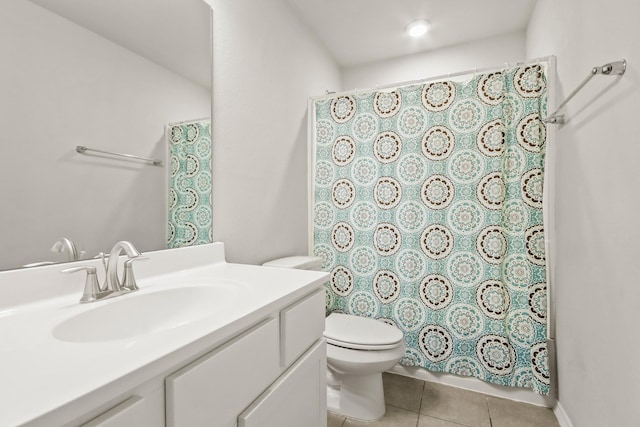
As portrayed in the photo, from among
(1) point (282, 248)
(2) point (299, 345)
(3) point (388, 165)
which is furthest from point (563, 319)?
(1) point (282, 248)

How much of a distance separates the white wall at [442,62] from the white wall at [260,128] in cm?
74

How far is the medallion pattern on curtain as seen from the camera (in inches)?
46.1

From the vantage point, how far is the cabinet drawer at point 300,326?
833mm

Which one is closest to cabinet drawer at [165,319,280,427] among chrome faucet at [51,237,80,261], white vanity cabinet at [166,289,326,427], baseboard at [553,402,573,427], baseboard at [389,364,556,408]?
white vanity cabinet at [166,289,326,427]

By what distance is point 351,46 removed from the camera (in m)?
2.46

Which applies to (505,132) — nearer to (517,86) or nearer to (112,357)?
(517,86)

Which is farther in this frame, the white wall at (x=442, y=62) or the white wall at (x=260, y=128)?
the white wall at (x=442, y=62)

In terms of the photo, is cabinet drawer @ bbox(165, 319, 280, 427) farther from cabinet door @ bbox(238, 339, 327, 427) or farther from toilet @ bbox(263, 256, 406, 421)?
toilet @ bbox(263, 256, 406, 421)

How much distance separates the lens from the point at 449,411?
59.7 inches

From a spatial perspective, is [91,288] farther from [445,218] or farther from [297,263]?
[445,218]

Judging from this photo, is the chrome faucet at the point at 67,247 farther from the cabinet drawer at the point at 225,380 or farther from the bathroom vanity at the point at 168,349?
the cabinet drawer at the point at 225,380

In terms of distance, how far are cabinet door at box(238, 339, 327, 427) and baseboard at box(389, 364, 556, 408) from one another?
3.13 ft

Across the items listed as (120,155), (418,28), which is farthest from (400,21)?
(120,155)

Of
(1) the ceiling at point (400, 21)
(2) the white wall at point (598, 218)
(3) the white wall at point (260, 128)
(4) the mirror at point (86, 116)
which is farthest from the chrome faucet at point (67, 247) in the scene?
(1) the ceiling at point (400, 21)
